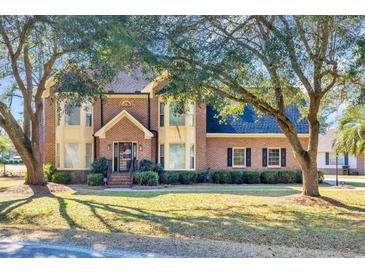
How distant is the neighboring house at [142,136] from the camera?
22.6m

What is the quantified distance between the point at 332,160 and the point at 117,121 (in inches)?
1013

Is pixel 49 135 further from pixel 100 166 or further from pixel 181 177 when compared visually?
pixel 181 177

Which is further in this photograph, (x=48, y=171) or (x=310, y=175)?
(x=48, y=171)

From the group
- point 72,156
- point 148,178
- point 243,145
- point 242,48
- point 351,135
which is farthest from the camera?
point 243,145

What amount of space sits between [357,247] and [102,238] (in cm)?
576

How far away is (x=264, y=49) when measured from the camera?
11.0 m

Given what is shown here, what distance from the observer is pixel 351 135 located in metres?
21.8

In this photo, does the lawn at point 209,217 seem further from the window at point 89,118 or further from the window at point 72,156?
the window at point 89,118

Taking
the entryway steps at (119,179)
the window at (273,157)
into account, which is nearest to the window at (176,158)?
the entryway steps at (119,179)

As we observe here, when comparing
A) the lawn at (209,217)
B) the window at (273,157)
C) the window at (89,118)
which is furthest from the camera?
the window at (273,157)

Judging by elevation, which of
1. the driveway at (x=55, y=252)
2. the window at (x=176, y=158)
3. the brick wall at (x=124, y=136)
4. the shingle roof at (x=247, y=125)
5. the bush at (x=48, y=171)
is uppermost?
the shingle roof at (x=247, y=125)

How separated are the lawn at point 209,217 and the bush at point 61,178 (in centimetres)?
631

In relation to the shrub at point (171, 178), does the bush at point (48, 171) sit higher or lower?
higher

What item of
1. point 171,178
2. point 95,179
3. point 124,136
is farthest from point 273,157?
point 95,179
